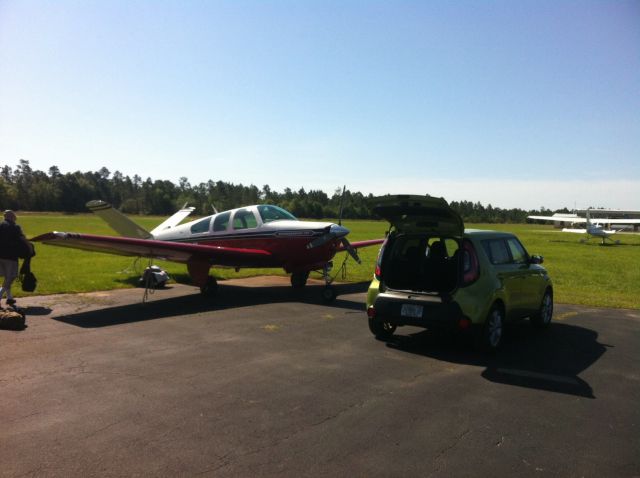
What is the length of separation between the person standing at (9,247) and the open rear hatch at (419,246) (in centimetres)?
Result: 703

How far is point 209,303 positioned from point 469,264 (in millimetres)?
6497

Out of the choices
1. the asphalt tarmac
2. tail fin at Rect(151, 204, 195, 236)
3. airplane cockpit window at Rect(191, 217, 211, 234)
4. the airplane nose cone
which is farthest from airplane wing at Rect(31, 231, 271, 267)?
tail fin at Rect(151, 204, 195, 236)

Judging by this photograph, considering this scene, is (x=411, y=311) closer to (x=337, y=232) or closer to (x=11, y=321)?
(x=337, y=232)

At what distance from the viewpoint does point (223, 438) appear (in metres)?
3.88

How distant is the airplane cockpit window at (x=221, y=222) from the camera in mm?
13227

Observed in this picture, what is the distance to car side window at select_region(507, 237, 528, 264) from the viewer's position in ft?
25.8

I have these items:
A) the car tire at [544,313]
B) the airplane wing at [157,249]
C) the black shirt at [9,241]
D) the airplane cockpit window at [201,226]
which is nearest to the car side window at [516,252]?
the car tire at [544,313]

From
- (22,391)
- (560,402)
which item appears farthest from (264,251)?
(560,402)

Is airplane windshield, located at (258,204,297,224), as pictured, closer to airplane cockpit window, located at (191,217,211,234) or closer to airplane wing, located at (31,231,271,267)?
airplane wing, located at (31,231,271,267)

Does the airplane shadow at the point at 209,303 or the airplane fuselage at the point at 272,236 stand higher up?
the airplane fuselage at the point at 272,236

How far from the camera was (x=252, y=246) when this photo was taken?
12672 millimetres

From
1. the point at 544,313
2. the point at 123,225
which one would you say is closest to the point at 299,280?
the point at 123,225

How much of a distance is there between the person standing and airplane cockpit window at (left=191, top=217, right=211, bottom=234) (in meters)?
4.85

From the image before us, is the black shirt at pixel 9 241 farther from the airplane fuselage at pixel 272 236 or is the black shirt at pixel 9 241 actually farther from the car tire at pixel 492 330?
the car tire at pixel 492 330
